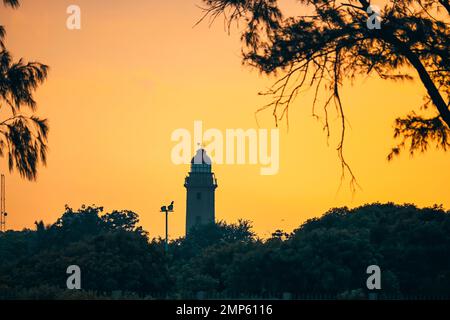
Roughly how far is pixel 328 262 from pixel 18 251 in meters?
60.2

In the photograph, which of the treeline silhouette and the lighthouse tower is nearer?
the treeline silhouette

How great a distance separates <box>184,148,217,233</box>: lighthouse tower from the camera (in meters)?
153

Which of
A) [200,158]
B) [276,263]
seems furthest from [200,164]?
[276,263]

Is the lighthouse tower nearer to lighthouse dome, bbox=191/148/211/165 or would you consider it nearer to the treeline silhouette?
lighthouse dome, bbox=191/148/211/165

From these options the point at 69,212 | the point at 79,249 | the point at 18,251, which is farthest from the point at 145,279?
the point at 69,212

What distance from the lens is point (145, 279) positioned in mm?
56031

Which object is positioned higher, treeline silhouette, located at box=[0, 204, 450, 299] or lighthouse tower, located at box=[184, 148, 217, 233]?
lighthouse tower, located at box=[184, 148, 217, 233]

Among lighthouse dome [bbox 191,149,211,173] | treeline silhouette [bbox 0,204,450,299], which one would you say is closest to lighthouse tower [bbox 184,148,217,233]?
lighthouse dome [bbox 191,149,211,173]

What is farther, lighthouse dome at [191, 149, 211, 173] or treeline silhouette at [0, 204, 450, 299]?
lighthouse dome at [191, 149, 211, 173]

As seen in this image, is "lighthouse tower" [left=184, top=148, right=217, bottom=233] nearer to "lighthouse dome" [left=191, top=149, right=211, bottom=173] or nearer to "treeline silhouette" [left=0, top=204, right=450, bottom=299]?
"lighthouse dome" [left=191, top=149, right=211, bottom=173]

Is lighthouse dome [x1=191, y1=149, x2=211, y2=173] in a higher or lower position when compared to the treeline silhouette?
higher

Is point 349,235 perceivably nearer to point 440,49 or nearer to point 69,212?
point 440,49

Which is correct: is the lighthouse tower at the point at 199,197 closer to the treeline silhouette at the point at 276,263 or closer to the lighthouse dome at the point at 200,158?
the lighthouse dome at the point at 200,158

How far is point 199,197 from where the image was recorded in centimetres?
15425
